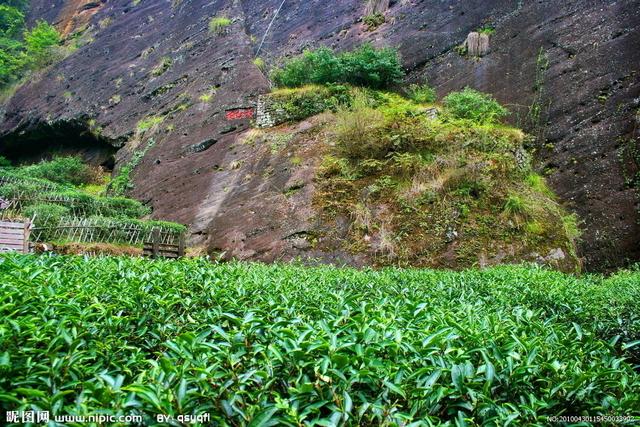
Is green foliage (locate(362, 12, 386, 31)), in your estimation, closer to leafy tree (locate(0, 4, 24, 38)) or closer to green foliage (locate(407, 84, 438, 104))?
green foliage (locate(407, 84, 438, 104))

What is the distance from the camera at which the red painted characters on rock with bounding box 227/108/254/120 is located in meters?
13.2

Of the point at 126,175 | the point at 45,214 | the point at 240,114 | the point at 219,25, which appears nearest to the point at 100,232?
the point at 45,214

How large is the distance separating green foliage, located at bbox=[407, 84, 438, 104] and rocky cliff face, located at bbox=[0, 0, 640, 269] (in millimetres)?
447

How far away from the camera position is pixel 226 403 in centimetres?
125

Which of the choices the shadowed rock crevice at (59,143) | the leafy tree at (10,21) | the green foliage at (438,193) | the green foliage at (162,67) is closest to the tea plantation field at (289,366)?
the green foliage at (438,193)

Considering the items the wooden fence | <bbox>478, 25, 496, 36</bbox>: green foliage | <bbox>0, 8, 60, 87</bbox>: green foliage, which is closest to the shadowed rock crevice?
<bbox>0, 8, 60, 87</bbox>: green foliage

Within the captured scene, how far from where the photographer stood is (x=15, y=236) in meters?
6.99

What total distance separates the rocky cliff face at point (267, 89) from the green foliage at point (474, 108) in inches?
38.8

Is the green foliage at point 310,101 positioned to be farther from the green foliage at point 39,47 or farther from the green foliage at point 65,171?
the green foliage at point 39,47

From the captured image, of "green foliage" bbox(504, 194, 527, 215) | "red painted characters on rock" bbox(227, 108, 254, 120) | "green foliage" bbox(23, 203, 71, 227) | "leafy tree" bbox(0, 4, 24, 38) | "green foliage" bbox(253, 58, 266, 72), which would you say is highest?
"leafy tree" bbox(0, 4, 24, 38)

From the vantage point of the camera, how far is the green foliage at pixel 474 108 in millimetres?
10008

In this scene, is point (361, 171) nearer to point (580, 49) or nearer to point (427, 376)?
point (580, 49)

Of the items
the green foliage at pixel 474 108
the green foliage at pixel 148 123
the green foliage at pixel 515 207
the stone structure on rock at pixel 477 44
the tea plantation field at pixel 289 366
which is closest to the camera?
the tea plantation field at pixel 289 366

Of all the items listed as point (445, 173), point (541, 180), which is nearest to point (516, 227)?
point (445, 173)
